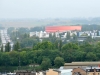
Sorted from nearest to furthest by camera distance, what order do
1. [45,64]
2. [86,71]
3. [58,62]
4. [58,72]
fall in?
1. [58,72]
2. [86,71]
3. [45,64]
4. [58,62]

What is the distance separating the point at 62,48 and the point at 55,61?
6.10 meters

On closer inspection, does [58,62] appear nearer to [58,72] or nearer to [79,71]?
[79,71]

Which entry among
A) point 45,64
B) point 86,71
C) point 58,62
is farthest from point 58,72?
point 58,62

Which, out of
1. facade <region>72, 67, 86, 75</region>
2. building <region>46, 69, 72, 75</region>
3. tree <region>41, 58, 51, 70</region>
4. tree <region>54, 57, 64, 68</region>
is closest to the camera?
building <region>46, 69, 72, 75</region>

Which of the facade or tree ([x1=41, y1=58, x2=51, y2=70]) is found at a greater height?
the facade

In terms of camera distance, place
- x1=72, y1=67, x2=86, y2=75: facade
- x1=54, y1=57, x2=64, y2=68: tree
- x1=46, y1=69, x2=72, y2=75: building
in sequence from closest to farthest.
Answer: x1=46, y1=69, x2=72, y2=75: building < x1=72, y1=67, x2=86, y2=75: facade < x1=54, y1=57, x2=64, y2=68: tree

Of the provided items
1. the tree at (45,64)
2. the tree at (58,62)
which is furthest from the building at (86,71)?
the tree at (58,62)

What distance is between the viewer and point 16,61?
3541 centimetres

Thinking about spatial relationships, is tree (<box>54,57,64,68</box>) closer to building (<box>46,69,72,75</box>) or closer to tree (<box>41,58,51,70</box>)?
tree (<box>41,58,51,70</box>)

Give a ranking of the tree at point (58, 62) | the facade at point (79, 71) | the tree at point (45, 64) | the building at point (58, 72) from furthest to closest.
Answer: the tree at point (58, 62)
the tree at point (45, 64)
the facade at point (79, 71)
the building at point (58, 72)

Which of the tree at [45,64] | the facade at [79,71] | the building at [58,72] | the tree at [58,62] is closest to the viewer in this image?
the building at [58,72]

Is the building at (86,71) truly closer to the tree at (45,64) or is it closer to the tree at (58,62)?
the tree at (45,64)

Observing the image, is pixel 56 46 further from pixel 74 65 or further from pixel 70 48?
pixel 74 65

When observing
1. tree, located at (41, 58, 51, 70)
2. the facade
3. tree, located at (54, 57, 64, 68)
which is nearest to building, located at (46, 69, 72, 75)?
the facade
